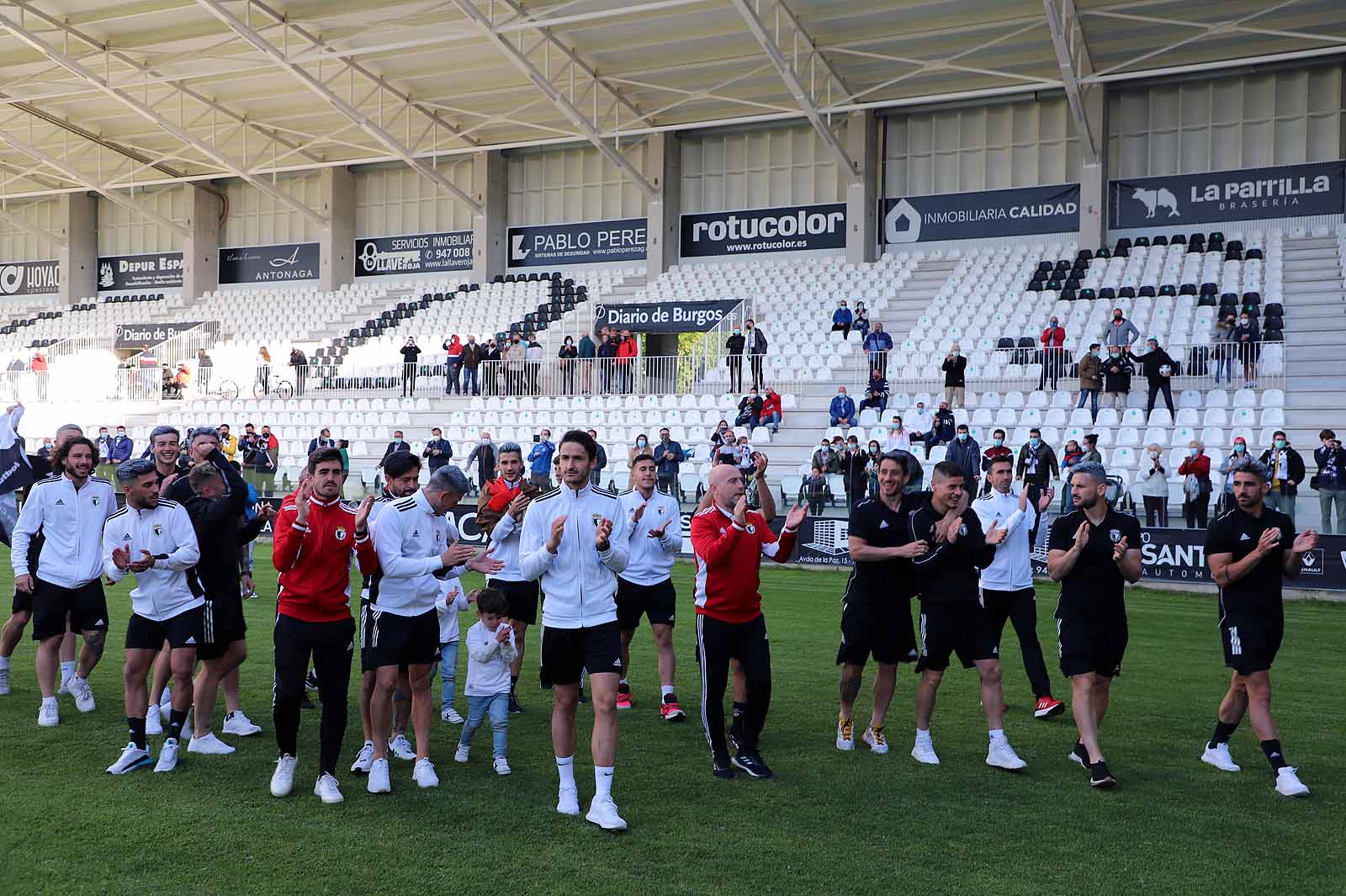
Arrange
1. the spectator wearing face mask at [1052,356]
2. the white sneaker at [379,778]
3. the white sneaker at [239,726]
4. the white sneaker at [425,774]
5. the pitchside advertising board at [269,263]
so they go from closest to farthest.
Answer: the white sneaker at [379,778] < the white sneaker at [425,774] < the white sneaker at [239,726] < the spectator wearing face mask at [1052,356] < the pitchside advertising board at [269,263]

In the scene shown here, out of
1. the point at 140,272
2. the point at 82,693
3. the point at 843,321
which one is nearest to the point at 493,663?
the point at 82,693

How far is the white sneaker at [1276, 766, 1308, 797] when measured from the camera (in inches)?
238

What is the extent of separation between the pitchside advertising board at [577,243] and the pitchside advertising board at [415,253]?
178 cm

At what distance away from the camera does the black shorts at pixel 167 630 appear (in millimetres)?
6289

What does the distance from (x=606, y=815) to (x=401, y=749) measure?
1.73m

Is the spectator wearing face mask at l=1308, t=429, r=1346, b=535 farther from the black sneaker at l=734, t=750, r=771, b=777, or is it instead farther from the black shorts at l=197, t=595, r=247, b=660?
the black shorts at l=197, t=595, r=247, b=660

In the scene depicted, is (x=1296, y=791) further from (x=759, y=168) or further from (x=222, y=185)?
(x=222, y=185)

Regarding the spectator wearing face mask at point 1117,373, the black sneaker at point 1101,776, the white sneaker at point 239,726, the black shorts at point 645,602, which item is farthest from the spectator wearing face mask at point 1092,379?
the white sneaker at point 239,726

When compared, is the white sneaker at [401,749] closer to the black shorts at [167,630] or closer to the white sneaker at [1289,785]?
the black shorts at [167,630]

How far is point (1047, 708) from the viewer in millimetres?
7824

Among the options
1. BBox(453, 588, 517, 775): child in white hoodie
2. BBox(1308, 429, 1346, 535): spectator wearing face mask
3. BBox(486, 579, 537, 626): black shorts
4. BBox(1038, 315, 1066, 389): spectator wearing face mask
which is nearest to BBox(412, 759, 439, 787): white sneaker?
BBox(453, 588, 517, 775): child in white hoodie

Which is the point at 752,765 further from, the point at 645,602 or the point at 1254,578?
the point at 1254,578

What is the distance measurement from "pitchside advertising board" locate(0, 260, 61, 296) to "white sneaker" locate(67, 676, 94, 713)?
42546mm

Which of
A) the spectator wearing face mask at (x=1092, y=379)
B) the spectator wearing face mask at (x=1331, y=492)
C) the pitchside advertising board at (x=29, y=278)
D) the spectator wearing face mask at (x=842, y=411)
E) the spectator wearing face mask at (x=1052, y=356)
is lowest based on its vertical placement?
the spectator wearing face mask at (x=1331, y=492)
